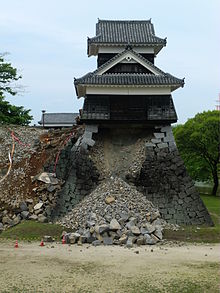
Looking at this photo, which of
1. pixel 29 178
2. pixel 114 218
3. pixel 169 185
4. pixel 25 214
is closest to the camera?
pixel 114 218

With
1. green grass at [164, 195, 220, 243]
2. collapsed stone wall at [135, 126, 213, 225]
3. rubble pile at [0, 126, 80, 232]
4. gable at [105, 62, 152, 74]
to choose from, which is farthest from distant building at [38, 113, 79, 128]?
green grass at [164, 195, 220, 243]

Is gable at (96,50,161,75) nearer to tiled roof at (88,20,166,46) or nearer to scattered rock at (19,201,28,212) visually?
tiled roof at (88,20,166,46)

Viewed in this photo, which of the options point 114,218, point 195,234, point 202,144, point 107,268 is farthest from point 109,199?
point 202,144

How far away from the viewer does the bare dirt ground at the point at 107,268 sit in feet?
22.5

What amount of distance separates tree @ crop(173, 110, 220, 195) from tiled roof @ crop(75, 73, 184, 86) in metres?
12.7

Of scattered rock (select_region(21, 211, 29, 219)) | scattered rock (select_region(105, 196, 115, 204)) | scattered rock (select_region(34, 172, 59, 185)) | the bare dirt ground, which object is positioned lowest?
the bare dirt ground

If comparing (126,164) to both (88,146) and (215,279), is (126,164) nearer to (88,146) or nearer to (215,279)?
(88,146)

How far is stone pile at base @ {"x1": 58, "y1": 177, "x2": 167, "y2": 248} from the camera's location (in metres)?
11.4

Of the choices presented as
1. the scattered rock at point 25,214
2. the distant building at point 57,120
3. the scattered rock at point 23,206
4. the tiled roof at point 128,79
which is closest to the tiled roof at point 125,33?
the tiled roof at point 128,79

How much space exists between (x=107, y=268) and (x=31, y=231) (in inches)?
198

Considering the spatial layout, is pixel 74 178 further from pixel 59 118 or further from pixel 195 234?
pixel 59 118

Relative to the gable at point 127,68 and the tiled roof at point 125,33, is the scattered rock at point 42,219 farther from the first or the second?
the tiled roof at point 125,33

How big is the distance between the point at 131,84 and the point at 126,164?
3.77 metres

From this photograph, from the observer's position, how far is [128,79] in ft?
53.6
